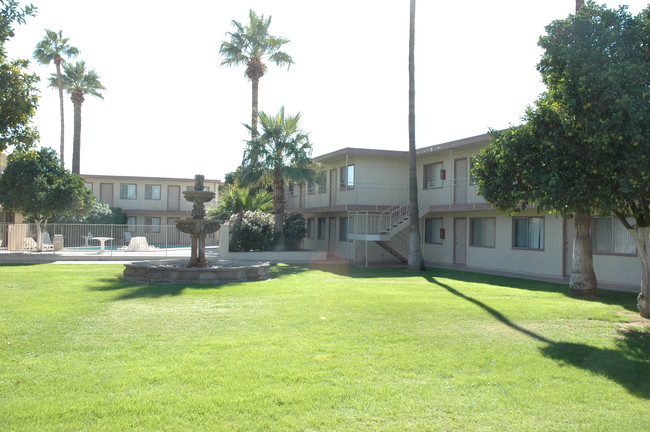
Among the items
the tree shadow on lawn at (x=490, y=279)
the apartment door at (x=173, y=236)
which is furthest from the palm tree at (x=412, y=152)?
the apartment door at (x=173, y=236)

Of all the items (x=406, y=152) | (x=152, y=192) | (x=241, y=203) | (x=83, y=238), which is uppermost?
(x=406, y=152)

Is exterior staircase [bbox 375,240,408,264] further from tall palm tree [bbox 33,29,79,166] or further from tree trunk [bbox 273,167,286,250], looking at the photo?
tall palm tree [bbox 33,29,79,166]

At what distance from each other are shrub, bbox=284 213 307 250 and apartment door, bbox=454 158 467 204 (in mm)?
8270

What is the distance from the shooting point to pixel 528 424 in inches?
203

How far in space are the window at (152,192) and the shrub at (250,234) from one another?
17.6 meters

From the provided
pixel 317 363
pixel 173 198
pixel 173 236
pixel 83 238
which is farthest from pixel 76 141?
pixel 317 363

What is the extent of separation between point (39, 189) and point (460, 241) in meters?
19.1

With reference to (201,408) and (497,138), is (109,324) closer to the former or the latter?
(201,408)

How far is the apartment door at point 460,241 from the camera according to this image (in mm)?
24578

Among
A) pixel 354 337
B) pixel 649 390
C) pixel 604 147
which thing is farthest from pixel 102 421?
pixel 604 147

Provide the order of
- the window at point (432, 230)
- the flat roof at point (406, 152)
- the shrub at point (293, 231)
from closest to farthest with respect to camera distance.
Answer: the flat roof at point (406, 152) < the window at point (432, 230) < the shrub at point (293, 231)

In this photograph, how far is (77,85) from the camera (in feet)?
131

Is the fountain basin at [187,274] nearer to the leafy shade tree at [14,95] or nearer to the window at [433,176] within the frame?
the leafy shade tree at [14,95]

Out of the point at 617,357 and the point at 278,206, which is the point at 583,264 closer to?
the point at 617,357
